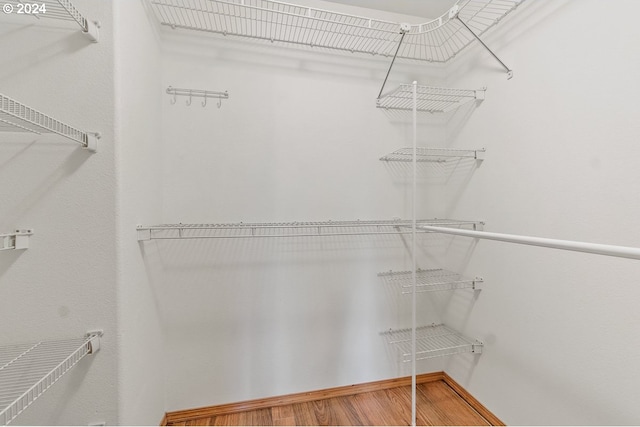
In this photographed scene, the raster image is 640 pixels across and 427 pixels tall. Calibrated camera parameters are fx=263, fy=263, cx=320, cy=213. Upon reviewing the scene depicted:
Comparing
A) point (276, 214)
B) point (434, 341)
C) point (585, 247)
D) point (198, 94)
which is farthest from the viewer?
point (434, 341)

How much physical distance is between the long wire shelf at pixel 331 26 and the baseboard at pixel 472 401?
6.81ft

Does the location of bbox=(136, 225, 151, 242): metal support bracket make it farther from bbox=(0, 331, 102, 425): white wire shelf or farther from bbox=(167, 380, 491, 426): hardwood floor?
bbox=(167, 380, 491, 426): hardwood floor

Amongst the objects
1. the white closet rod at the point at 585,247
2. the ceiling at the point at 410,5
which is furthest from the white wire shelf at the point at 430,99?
the white closet rod at the point at 585,247

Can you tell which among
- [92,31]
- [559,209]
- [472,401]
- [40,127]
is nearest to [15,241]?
[40,127]

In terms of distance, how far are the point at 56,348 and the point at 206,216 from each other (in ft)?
2.64

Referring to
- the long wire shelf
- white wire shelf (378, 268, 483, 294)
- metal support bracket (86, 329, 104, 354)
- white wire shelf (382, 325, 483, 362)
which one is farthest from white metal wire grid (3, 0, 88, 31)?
white wire shelf (382, 325, 483, 362)

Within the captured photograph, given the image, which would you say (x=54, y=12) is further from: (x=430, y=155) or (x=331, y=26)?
(x=430, y=155)

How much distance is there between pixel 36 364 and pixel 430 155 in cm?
195

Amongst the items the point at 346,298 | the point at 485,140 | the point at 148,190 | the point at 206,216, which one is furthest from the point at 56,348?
the point at 485,140

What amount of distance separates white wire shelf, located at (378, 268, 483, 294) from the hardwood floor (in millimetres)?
659

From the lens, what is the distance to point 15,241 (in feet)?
2.69

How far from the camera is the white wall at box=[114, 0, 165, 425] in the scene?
94cm

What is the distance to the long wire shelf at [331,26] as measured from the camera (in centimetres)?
140

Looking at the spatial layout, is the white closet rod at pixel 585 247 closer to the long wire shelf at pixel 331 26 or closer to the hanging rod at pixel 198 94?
the long wire shelf at pixel 331 26
